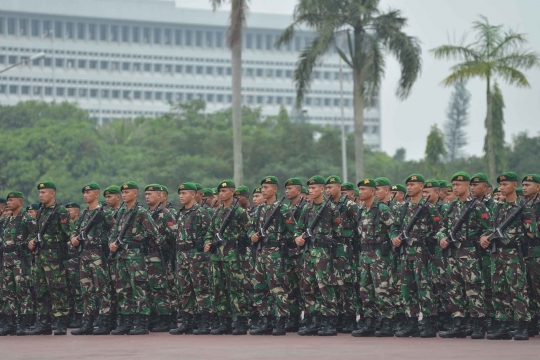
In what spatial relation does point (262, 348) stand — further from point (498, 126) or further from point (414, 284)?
point (498, 126)

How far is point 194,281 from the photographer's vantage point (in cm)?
1430

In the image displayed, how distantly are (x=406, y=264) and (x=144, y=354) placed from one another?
3.33m

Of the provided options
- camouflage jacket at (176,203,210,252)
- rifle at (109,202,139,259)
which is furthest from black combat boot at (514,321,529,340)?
rifle at (109,202,139,259)

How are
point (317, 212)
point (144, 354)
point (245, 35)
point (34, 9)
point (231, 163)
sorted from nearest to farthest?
point (144, 354) < point (317, 212) < point (231, 163) < point (34, 9) < point (245, 35)

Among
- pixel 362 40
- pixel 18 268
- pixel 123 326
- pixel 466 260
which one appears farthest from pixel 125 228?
pixel 362 40

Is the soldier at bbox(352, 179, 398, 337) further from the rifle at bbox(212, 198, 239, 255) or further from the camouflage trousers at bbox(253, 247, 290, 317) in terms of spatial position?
the rifle at bbox(212, 198, 239, 255)

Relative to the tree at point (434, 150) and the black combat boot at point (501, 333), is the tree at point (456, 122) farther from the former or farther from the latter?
the black combat boot at point (501, 333)

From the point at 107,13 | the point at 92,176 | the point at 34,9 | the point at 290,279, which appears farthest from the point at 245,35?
the point at 290,279

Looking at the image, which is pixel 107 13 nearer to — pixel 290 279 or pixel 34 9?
pixel 34 9

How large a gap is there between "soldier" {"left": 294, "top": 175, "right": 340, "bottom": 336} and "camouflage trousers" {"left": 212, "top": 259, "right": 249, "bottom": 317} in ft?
3.07

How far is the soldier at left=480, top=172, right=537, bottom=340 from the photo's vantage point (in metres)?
12.2

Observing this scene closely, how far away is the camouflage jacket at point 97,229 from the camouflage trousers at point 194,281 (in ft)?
3.27

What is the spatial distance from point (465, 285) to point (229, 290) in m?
3.11

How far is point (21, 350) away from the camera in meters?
12.6
